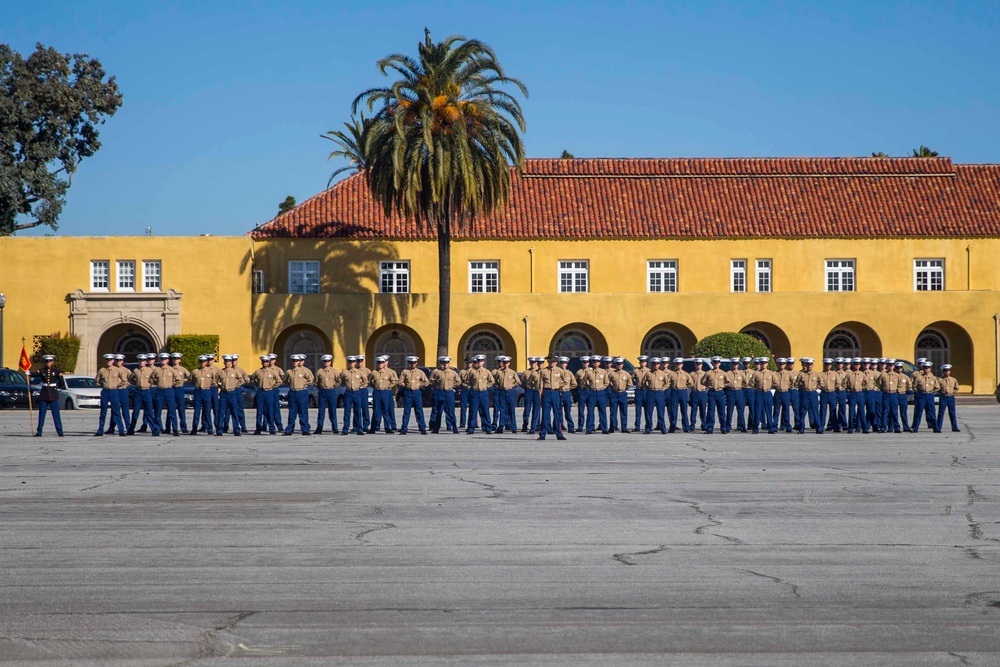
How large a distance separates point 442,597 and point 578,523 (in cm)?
349

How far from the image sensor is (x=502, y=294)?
47406 millimetres

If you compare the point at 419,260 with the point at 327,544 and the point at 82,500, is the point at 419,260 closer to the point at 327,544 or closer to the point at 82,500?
the point at 82,500

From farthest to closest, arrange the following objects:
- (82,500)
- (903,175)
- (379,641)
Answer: (903,175), (82,500), (379,641)

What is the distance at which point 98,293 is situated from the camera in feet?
152

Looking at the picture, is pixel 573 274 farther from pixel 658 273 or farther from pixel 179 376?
pixel 179 376

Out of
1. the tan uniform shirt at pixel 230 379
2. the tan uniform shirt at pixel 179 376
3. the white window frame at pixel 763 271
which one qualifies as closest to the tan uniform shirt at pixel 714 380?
the tan uniform shirt at pixel 230 379

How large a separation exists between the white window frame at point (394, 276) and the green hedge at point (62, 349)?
1150 centimetres

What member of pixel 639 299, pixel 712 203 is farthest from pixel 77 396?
pixel 712 203

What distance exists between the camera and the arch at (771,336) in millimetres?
48312

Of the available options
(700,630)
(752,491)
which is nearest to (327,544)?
(700,630)

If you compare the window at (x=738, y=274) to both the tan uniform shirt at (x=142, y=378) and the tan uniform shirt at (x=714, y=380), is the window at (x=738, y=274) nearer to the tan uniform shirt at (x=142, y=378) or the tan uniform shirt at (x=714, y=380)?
the tan uniform shirt at (x=714, y=380)

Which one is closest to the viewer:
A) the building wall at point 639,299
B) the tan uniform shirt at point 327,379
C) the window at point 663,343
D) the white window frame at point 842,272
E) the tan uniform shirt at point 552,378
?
the tan uniform shirt at point 552,378

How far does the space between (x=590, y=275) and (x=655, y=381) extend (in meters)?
21.8

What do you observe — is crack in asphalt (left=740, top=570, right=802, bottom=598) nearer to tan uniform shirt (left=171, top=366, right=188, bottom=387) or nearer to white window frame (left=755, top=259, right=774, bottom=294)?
tan uniform shirt (left=171, top=366, right=188, bottom=387)
